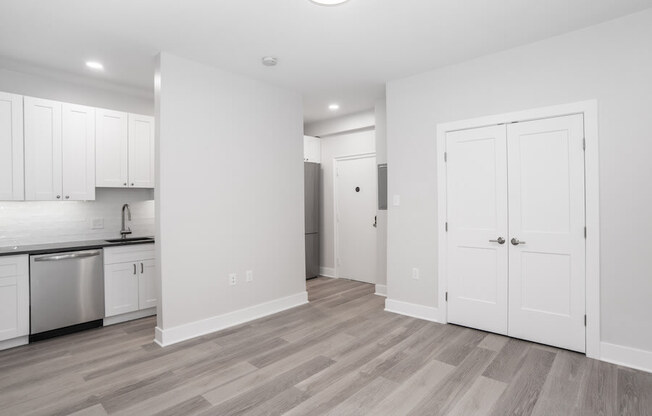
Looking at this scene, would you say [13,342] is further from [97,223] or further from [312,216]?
[312,216]

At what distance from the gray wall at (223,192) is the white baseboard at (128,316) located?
0.98 meters

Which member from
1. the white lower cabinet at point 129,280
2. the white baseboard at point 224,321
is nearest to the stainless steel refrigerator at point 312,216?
the white baseboard at point 224,321

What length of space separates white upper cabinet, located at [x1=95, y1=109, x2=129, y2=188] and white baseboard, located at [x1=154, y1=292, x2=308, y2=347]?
6.24 feet

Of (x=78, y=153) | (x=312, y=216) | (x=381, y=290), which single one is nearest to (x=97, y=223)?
(x=78, y=153)

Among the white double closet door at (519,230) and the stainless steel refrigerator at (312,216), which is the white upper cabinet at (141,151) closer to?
the stainless steel refrigerator at (312,216)

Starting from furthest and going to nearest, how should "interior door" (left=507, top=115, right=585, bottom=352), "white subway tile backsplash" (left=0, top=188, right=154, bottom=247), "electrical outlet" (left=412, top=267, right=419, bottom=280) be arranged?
"electrical outlet" (left=412, top=267, right=419, bottom=280) < "white subway tile backsplash" (left=0, top=188, right=154, bottom=247) < "interior door" (left=507, top=115, right=585, bottom=352)

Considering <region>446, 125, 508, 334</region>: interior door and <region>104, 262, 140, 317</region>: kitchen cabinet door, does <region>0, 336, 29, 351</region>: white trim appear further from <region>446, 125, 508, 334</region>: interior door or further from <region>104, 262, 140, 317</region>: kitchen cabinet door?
<region>446, 125, 508, 334</region>: interior door

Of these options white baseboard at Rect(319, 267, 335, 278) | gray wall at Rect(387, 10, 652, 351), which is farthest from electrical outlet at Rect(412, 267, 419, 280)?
white baseboard at Rect(319, 267, 335, 278)

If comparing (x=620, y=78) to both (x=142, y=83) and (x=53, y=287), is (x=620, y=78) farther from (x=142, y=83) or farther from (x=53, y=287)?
(x=53, y=287)

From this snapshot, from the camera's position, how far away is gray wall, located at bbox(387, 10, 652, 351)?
2629 millimetres

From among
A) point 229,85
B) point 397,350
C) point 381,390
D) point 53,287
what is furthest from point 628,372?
point 53,287

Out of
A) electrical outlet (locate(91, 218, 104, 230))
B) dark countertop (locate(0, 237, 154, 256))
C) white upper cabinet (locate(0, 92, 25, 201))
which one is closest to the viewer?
dark countertop (locate(0, 237, 154, 256))

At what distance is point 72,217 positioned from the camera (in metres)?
4.01

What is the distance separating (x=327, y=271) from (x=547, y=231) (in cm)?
378
